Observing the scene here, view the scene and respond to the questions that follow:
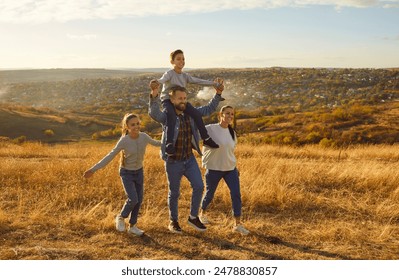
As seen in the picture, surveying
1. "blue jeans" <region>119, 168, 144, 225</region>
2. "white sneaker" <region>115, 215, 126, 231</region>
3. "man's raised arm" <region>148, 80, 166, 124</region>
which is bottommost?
"white sneaker" <region>115, 215, 126, 231</region>

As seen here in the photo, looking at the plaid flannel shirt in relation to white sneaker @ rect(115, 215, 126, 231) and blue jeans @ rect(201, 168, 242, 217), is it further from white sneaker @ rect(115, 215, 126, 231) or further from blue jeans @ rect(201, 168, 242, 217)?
white sneaker @ rect(115, 215, 126, 231)

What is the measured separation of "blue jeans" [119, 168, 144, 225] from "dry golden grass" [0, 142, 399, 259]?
335mm

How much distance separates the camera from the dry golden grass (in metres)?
4.75

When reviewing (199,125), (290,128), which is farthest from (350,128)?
(199,125)

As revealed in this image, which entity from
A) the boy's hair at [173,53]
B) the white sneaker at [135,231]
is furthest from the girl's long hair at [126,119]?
the white sneaker at [135,231]

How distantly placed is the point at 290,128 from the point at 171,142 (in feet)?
84.4

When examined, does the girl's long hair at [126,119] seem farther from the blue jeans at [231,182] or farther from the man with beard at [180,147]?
the blue jeans at [231,182]

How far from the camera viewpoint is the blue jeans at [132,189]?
5078mm

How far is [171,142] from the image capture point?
15.6 ft

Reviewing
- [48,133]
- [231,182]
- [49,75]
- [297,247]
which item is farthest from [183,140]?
[49,75]

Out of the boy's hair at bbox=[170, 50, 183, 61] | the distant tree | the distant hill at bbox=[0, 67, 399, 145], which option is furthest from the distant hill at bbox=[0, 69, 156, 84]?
the boy's hair at bbox=[170, 50, 183, 61]

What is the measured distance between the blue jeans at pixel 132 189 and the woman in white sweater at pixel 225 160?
947 mm

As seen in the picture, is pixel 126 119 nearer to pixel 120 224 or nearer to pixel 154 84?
pixel 154 84

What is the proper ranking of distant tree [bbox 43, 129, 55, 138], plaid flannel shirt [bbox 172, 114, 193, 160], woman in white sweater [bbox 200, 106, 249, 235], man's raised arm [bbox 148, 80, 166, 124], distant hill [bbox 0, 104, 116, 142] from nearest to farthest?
1. man's raised arm [bbox 148, 80, 166, 124]
2. plaid flannel shirt [bbox 172, 114, 193, 160]
3. woman in white sweater [bbox 200, 106, 249, 235]
4. distant hill [bbox 0, 104, 116, 142]
5. distant tree [bbox 43, 129, 55, 138]
